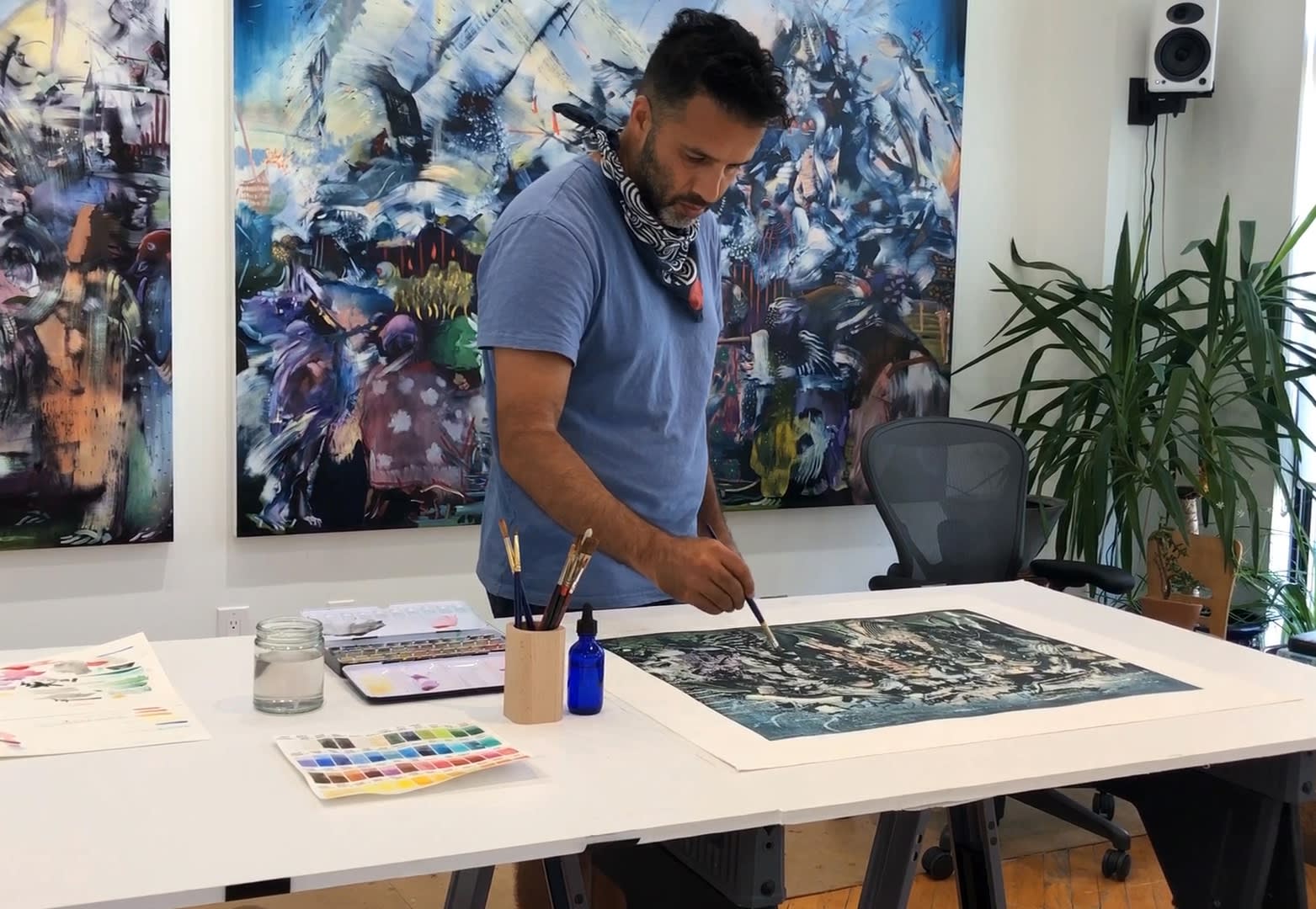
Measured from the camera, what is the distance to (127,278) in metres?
2.85

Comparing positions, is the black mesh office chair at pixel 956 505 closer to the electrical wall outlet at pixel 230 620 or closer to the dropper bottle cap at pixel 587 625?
the electrical wall outlet at pixel 230 620

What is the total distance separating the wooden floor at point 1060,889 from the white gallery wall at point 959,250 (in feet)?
3.42

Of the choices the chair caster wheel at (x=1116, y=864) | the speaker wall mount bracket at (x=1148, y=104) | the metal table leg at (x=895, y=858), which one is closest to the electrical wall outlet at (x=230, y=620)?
the metal table leg at (x=895, y=858)

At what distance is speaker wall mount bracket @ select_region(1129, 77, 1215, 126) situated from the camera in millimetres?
3859

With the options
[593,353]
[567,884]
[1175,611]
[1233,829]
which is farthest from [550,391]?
[1175,611]

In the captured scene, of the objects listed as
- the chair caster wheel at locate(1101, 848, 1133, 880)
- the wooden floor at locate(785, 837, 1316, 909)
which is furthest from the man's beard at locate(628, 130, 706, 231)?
the chair caster wheel at locate(1101, 848, 1133, 880)

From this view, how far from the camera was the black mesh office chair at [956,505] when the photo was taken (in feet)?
10.2

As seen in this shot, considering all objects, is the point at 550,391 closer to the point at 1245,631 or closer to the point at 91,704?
the point at 91,704

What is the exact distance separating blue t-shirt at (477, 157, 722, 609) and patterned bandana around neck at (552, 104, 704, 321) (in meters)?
0.01

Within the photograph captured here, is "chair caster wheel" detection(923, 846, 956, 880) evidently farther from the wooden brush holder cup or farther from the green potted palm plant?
the wooden brush holder cup

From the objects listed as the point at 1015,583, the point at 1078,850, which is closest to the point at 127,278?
the point at 1015,583

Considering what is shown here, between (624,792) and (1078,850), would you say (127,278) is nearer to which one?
(624,792)

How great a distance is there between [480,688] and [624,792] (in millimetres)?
368

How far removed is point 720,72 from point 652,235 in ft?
0.84
